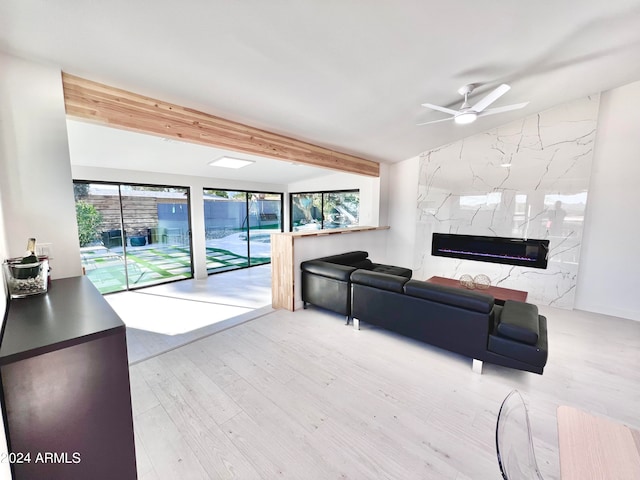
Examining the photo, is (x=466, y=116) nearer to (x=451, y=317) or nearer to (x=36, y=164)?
(x=451, y=317)

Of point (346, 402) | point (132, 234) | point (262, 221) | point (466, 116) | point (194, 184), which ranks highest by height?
point (466, 116)

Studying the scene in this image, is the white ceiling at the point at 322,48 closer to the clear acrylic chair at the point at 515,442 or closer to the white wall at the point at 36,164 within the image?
the white wall at the point at 36,164

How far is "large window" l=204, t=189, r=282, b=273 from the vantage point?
21.2 ft

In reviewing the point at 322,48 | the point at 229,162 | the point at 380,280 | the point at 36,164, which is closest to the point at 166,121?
the point at 36,164

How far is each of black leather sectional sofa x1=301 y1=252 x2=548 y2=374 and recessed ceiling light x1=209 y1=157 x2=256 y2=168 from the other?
9.52 feet

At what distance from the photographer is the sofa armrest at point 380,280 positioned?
288 centimetres

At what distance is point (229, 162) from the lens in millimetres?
4973

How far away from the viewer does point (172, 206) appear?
5.66 metres

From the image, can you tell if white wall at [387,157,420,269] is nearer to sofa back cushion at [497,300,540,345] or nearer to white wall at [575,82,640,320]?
white wall at [575,82,640,320]

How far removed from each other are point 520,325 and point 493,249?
296 centimetres

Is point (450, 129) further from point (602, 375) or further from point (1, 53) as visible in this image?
point (1, 53)

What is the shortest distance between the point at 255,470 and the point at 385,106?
3535 mm

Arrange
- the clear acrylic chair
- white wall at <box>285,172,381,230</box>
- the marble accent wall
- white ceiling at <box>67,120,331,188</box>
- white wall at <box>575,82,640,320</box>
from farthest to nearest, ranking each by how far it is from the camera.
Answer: white wall at <box>285,172,381,230</box> → the marble accent wall → white wall at <box>575,82,640,320</box> → white ceiling at <box>67,120,331,188</box> → the clear acrylic chair

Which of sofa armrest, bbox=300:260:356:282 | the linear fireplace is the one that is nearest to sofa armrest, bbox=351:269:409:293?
sofa armrest, bbox=300:260:356:282
